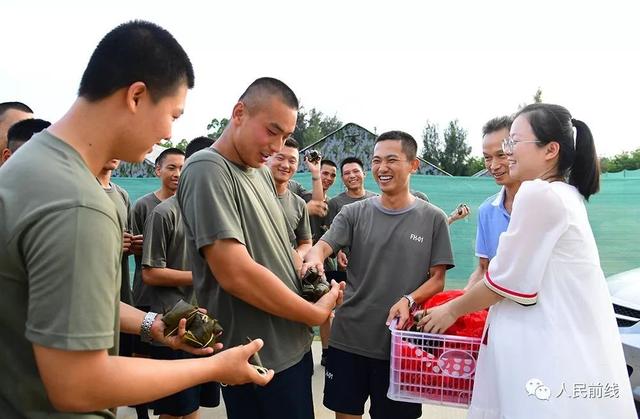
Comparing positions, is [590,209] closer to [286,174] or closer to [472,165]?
[286,174]

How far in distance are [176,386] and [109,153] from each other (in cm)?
62

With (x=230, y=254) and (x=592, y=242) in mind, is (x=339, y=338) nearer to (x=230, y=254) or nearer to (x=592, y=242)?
(x=230, y=254)

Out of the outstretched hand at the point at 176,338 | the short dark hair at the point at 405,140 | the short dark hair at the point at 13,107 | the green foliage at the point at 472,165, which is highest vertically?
the short dark hair at the point at 405,140

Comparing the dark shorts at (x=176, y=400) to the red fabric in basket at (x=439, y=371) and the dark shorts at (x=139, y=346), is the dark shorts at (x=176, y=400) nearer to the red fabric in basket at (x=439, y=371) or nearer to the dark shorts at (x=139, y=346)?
the dark shorts at (x=139, y=346)

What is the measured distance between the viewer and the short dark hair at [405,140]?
339 centimetres

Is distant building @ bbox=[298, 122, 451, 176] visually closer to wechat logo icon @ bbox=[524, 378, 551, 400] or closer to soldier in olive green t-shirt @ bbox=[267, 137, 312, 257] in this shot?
soldier in olive green t-shirt @ bbox=[267, 137, 312, 257]

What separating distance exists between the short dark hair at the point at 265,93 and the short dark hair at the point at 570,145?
1.07m

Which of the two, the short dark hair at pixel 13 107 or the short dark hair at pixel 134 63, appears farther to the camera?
the short dark hair at pixel 13 107

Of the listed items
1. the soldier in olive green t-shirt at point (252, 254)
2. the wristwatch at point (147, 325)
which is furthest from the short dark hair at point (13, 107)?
the wristwatch at point (147, 325)

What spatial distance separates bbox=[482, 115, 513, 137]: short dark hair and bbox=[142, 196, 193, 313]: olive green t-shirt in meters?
2.20

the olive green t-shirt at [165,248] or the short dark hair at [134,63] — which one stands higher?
the short dark hair at [134,63]

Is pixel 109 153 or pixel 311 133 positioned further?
pixel 311 133

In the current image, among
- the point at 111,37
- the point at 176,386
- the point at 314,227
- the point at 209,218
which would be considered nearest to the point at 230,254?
the point at 209,218

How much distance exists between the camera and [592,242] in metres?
2.01
